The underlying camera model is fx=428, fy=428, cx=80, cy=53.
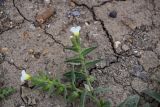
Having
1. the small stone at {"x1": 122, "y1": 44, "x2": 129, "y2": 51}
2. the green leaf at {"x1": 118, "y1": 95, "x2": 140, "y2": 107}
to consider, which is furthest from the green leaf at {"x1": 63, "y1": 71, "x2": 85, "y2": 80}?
the small stone at {"x1": 122, "y1": 44, "x2": 129, "y2": 51}

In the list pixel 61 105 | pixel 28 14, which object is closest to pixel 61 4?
pixel 28 14

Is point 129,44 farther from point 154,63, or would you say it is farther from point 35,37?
point 35,37

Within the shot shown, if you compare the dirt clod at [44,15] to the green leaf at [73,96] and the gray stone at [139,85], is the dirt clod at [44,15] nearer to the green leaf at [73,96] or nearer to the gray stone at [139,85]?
the green leaf at [73,96]

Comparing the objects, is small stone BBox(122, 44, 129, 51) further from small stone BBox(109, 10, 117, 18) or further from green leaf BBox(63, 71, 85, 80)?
green leaf BBox(63, 71, 85, 80)

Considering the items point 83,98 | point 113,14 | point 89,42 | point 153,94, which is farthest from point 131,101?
point 113,14

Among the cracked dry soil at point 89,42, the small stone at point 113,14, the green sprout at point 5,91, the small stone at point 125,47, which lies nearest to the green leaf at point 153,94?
the cracked dry soil at point 89,42

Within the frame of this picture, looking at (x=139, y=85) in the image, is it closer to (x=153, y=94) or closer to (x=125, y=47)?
(x=153, y=94)
